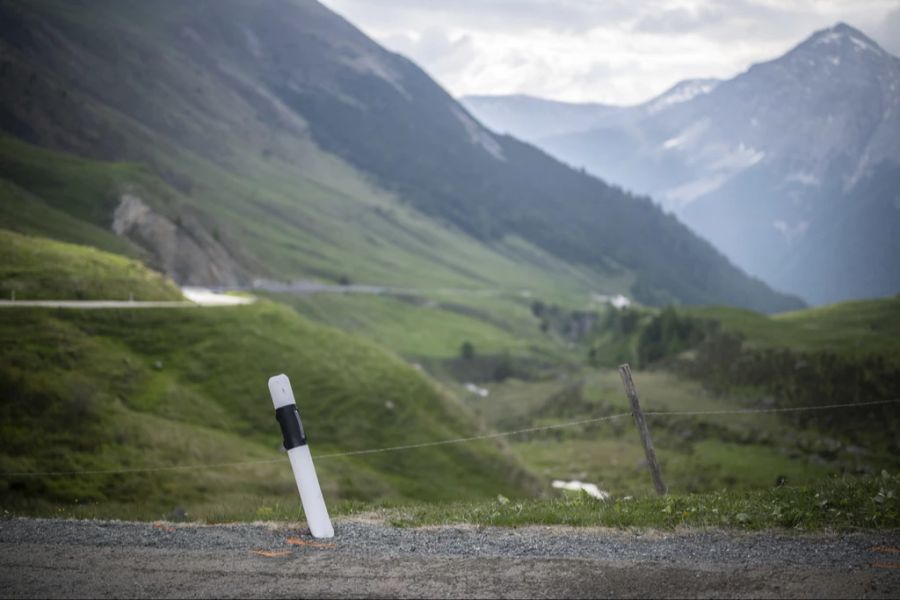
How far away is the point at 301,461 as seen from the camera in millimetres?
13258

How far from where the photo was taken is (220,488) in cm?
5806

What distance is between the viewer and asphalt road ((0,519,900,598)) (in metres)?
9.92

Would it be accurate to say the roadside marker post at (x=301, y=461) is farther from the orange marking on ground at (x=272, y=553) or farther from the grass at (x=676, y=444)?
the grass at (x=676, y=444)

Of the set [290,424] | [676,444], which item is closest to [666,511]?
[290,424]

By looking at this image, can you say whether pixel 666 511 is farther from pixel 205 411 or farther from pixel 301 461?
pixel 205 411

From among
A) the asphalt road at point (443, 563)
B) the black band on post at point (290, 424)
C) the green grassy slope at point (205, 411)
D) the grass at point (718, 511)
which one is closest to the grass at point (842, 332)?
the green grassy slope at point (205, 411)

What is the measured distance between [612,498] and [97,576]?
10.1 meters

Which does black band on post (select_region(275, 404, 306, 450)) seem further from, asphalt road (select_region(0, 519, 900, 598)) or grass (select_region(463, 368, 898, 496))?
grass (select_region(463, 368, 898, 496))

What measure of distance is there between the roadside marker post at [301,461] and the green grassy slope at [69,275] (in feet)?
228

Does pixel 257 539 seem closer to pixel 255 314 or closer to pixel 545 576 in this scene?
pixel 545 576

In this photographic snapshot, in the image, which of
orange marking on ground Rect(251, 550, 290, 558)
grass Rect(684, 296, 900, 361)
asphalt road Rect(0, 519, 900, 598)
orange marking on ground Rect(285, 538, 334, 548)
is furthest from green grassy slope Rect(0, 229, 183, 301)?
grass Rect(684, 296, 900, 361)

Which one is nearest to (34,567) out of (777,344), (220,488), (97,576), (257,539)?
(97,576)

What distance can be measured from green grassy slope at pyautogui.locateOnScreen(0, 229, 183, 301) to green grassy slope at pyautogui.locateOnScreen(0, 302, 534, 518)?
5.73m

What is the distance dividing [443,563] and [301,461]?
3363 millimetres
